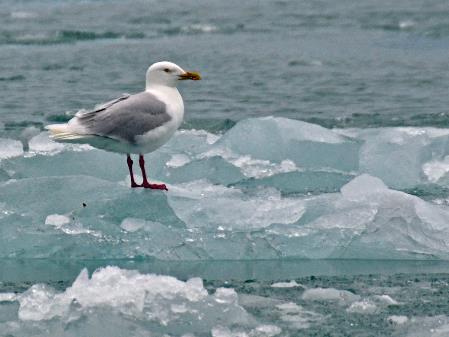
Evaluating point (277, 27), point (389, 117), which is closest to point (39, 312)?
point (389, 117)

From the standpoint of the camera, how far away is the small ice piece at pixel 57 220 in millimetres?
5828

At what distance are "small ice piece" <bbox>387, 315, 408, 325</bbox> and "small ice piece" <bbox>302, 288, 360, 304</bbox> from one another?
0.29 m

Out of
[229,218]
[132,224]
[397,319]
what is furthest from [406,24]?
[397,319]

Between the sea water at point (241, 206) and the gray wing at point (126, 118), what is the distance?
1.12ft

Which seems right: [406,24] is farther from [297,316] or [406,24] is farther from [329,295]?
[297,316]

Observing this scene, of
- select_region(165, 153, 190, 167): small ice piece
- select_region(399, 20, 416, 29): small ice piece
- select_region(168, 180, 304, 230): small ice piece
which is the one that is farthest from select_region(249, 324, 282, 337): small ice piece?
select_region(399, 20, 416, 29): small ice piece

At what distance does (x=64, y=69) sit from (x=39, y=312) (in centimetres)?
799

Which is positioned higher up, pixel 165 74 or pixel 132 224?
pixel 165 74

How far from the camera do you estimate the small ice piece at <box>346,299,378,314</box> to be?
15.4ft

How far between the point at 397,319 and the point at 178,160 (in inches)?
113

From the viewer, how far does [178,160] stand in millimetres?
7188

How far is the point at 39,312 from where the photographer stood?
4621 mm

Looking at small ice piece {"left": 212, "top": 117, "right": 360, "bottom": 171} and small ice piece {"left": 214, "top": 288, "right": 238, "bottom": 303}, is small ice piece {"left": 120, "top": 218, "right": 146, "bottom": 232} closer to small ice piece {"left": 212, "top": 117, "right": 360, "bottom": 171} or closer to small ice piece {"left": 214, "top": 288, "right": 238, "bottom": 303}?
small ice piece {"left": 214, "top": 288, "right": 238, "bottom": 303}

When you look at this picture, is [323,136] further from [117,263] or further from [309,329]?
[309,329]
